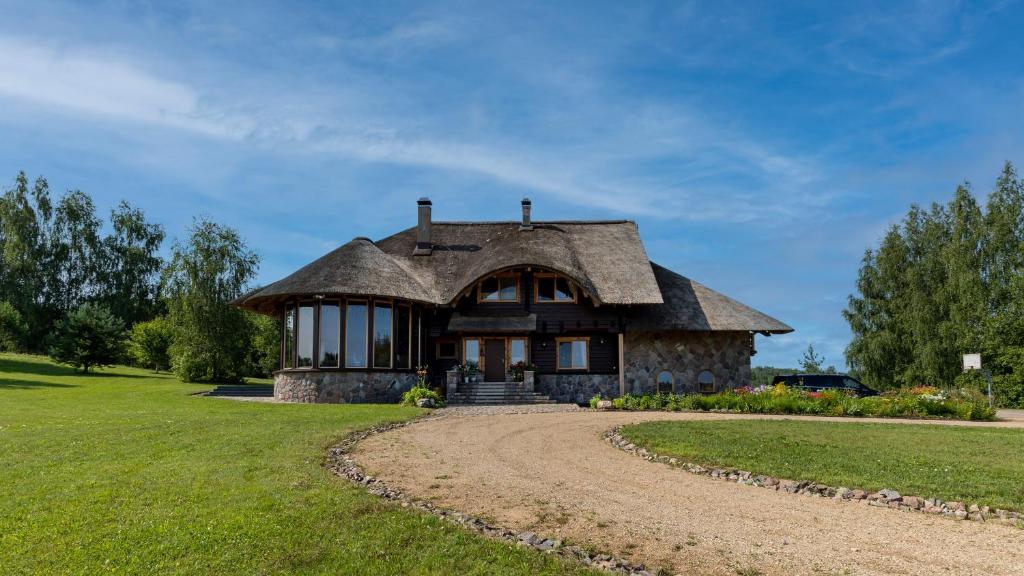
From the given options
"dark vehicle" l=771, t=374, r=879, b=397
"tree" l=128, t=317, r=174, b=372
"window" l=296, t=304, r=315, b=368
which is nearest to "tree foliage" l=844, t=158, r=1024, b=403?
"dark vehicle" l=771, t=374, r=879, b=397

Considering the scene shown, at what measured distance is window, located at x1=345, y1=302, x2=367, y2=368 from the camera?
2480 centimetres

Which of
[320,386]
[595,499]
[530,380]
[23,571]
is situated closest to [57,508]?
[23,571]

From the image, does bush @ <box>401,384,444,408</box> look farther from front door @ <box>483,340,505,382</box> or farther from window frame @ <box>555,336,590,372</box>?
window frame @ <box>555,336,590,372</box>

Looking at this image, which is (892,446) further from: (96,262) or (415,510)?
(96,262)

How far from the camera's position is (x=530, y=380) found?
26.3 meters

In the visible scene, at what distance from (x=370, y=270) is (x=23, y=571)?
19.1 m

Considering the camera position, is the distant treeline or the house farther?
the distant treeline

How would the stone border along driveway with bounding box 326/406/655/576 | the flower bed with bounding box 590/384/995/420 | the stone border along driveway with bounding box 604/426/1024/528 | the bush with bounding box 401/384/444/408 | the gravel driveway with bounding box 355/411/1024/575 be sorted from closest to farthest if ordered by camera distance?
the stone border along driveway with bounding box 326/406/655/576 → the gravel driveway with bounding box 355/411/1024/575 → the stone border along driveway with bounding box 604/426/1024/528 → the flower bed with bounding box 590/384/995/420 → the bush with bounding box 401/384/444/408

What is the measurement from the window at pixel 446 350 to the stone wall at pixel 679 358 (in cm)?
662

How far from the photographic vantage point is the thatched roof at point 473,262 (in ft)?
82.2

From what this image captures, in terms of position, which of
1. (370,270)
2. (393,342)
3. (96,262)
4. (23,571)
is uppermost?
(96,262)

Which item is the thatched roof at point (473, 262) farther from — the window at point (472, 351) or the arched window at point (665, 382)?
the arched window at point (665, 382)

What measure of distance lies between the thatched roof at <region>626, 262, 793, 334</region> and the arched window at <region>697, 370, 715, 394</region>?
208 cm

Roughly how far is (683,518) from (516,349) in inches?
773
